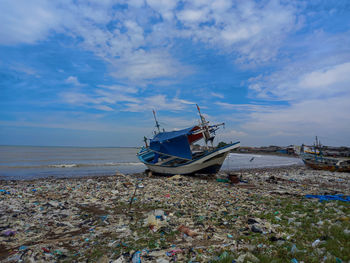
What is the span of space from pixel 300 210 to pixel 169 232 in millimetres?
4654

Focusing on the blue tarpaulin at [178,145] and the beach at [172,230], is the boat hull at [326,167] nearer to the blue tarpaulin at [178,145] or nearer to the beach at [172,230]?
the blue tarpaulin at [178,145]

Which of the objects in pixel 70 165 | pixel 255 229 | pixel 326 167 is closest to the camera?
pixel 255 229

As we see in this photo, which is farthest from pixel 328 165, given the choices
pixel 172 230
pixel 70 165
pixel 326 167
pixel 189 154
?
pixel 70 165

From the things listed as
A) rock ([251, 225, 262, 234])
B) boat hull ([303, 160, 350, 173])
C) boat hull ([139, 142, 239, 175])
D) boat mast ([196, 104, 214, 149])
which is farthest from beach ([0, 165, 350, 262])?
boat hull ([303, 160, 350, 173])

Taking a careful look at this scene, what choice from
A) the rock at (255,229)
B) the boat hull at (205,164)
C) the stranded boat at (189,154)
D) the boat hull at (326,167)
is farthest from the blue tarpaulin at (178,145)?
the boat hull at (326,167)

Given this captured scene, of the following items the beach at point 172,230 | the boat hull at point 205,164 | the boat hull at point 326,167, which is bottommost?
the boat hull at point 326,167

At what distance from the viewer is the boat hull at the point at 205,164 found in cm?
1582

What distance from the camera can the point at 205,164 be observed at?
1656 centimetres

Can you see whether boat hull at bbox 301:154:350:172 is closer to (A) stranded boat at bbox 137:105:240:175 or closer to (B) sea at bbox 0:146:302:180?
(B) sea at bbox 0:146:302:180

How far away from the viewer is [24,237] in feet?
17.7

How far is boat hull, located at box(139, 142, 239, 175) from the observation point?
1582 cm

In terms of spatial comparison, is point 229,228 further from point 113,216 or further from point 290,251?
point 113,216

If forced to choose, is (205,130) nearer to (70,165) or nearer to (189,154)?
(189,154)

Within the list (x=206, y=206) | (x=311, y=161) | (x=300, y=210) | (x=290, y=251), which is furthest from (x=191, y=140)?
(x=311, y=161)
